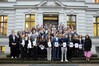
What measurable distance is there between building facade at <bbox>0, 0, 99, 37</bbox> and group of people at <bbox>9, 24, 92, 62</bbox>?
591 inches

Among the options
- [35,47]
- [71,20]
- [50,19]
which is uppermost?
[50,19]

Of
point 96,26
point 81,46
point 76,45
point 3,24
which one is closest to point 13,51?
point 76,45

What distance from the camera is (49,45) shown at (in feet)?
95.8

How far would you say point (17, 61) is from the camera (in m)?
29.0

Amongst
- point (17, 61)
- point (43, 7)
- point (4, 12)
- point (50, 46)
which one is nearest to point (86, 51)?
point (50, 46)

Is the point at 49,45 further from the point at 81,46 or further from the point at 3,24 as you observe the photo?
the point at 3,24

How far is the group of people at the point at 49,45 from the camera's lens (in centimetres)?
2931

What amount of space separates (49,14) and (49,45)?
1716 centimetres

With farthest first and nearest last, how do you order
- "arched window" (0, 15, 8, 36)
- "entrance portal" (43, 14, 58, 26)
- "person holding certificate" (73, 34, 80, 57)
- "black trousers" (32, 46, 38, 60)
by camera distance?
"arched window" (0, 15, 8, 36), "entrance portal" (43, 14, 58, 26), "person holding certificate" (73, 34, 80, 57), "black trousers" (32, 46, 38, 60)

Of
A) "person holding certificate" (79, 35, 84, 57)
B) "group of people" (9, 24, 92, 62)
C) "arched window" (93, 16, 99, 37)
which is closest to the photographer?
"group of people" (9, 24, 92, 62)

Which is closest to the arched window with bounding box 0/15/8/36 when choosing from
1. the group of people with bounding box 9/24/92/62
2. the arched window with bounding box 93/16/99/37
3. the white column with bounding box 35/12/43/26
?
the white column with bounding box 35/12/43/26

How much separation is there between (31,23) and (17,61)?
58.5 feet

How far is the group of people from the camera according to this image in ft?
96.2

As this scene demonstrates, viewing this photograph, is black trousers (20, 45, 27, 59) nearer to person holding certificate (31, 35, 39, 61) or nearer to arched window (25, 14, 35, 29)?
person holding certificate (31, 35, 39, 61)
